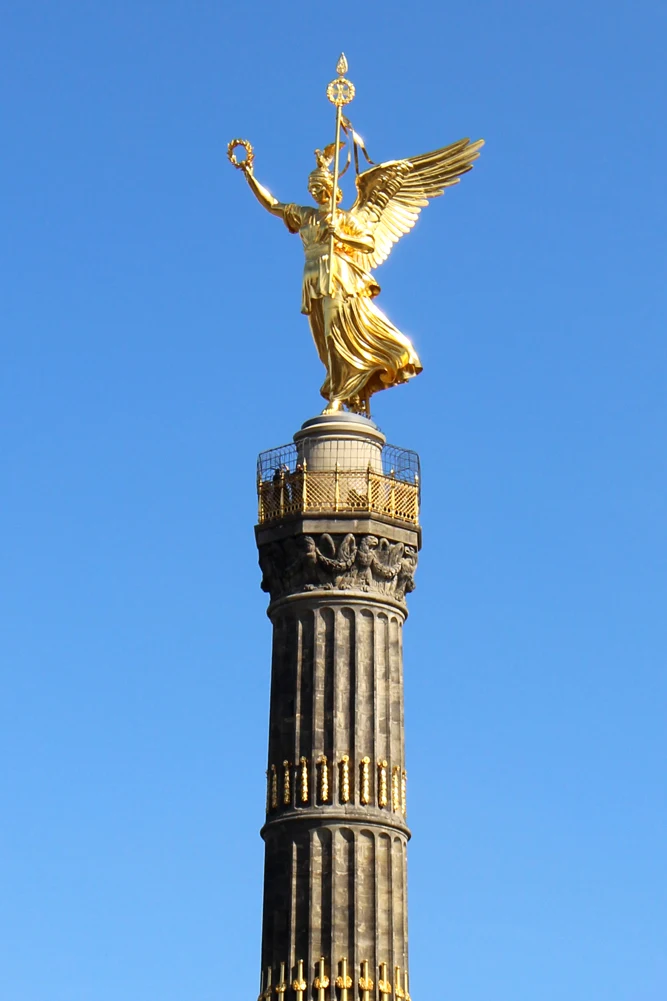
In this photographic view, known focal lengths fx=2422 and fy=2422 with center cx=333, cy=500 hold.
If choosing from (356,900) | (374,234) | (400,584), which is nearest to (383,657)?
(400,584)

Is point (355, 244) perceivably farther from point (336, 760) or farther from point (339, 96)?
point (336, 760)

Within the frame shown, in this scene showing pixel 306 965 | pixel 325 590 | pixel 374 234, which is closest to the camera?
pixel 306 965

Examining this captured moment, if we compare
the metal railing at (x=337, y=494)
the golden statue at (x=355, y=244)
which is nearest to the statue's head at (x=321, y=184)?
the golden statue at (x=355, y=244)

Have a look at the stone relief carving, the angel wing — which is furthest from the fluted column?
the angel wing

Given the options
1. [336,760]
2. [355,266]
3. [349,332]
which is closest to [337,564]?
[336,760]

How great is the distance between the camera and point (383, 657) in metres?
65.0

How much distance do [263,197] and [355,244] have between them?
3519 millimetres

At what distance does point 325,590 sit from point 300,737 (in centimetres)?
408

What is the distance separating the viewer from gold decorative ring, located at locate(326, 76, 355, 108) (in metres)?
70.4

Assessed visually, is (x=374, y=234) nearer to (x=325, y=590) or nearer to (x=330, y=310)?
(x=330, y=310)

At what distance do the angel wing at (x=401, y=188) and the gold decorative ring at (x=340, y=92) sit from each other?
227cm

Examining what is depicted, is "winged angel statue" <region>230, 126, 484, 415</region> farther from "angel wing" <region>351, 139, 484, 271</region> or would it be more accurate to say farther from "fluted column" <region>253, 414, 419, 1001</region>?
"fluted column" <region>253, 414, 419, 1001</region>

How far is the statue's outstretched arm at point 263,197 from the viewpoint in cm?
7038

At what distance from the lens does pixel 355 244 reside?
69000mm
